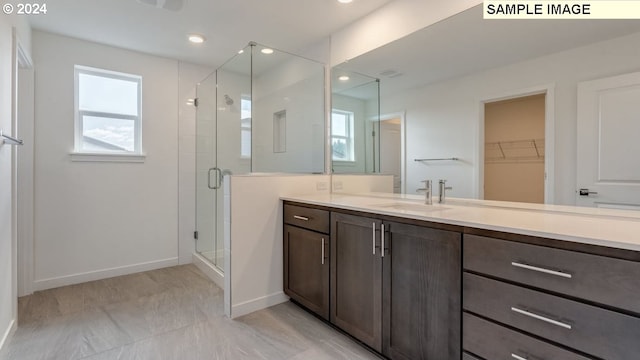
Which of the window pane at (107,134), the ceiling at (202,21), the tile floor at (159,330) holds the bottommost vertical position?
the tile floor at (159,330)

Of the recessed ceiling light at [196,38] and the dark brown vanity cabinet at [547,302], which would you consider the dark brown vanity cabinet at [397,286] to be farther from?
the recessed ceiling light at [196,38]

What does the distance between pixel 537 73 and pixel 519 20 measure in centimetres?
31

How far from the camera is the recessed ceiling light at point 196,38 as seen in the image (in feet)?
9.28

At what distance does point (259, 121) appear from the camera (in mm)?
3104

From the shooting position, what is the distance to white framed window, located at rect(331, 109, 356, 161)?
2.85 meters

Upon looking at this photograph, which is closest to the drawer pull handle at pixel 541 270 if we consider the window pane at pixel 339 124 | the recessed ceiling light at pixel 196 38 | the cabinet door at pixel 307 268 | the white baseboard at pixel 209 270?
the cabinet door at pixel 307 268

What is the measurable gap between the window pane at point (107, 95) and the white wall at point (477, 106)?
8.82 feet

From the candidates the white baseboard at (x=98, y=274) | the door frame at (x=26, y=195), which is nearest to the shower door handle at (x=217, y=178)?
the white baseboard at (x=98, y=274)

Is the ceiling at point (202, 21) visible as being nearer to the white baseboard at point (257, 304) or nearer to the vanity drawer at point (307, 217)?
the vanity drawer at point (307, 217)

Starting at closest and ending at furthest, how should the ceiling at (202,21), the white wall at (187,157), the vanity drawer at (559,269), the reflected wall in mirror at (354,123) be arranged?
the vanity drawer at (559,269)
the ceiling at (202,21)
the reflected wall in mirror at (354,123)
the white wall at (187,157)

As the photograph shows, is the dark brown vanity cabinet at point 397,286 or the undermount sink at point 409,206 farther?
the undermount sink at point 409,206

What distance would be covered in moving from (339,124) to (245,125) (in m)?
0.97

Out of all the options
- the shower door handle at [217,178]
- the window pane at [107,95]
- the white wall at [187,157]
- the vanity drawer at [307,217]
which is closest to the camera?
the vanity drawer at [307,217]

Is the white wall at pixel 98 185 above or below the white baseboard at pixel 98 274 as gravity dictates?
above
